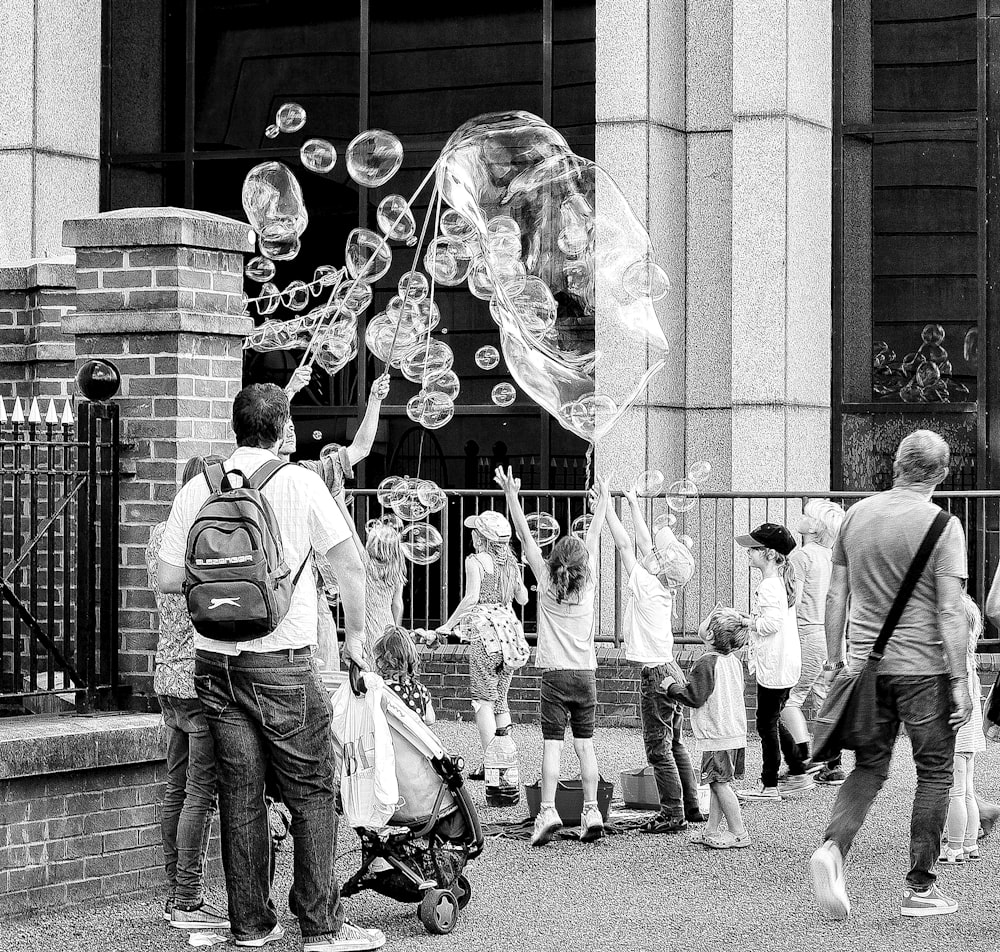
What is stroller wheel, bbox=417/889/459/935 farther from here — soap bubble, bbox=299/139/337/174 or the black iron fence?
soap bubble, bbox=299/139/337/174

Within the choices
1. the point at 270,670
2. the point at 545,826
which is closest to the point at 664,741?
the point at 545,826

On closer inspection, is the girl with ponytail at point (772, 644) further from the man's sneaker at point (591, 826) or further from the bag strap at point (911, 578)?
the bag strap at point (911, 578)

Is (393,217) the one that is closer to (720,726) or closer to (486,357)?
(486,357)

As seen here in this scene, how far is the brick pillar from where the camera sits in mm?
7312

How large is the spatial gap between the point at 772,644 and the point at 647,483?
370 centimetres

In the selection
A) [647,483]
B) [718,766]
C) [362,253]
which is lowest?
[718,766]

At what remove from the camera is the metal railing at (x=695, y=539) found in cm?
1288

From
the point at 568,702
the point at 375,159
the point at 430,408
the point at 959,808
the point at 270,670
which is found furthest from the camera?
the point at 430,408

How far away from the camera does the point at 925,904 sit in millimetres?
6824

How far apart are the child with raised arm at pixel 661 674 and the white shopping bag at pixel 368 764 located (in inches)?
99.8

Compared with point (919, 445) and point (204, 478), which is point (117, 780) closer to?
point (204, 478)

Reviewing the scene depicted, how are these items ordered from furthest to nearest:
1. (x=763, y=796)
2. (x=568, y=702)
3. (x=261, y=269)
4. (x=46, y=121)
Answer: (x=46, y=121) → (x=261, y=269) → (x=763, y=796) → (x=568, y=702)

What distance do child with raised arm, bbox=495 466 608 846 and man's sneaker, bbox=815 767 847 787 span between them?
2.17 metres

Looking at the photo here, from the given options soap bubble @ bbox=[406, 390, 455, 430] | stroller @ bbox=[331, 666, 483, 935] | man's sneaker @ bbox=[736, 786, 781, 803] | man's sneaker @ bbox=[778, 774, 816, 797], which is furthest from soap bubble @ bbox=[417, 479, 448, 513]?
→ stroller @ bbox=[331, 666, 483, 935]
